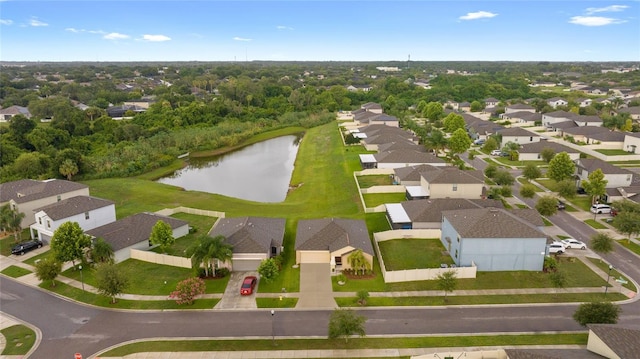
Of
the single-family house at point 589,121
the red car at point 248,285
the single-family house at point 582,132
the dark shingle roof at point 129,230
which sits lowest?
the red car at point 248,285

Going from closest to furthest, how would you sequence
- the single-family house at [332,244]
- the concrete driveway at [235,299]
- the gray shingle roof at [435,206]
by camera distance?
1. the concrete driveway at [235,299]
2. the single-family house at [332,244]
3. the gray shingle roof at [435,206]

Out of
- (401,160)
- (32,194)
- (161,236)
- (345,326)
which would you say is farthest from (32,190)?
(401,160)

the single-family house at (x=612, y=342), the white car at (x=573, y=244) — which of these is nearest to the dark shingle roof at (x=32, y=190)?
the single-family house at (x=612, y=342)

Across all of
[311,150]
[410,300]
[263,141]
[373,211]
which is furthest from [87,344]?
[263,141]

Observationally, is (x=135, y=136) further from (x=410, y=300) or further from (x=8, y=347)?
(x=410, y=300)

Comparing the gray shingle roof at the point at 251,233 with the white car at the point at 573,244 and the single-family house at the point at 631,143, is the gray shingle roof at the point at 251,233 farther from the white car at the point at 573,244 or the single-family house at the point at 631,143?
the single-family house at the point at 631,143

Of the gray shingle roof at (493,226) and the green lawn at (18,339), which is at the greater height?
the gray shingle roof at (493,226)

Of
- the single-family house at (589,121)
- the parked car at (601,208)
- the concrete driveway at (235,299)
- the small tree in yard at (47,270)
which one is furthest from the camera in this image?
the single-family house at (589,121)

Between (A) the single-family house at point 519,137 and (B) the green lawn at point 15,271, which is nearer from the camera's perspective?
(B) the green lawn at point 15,271
